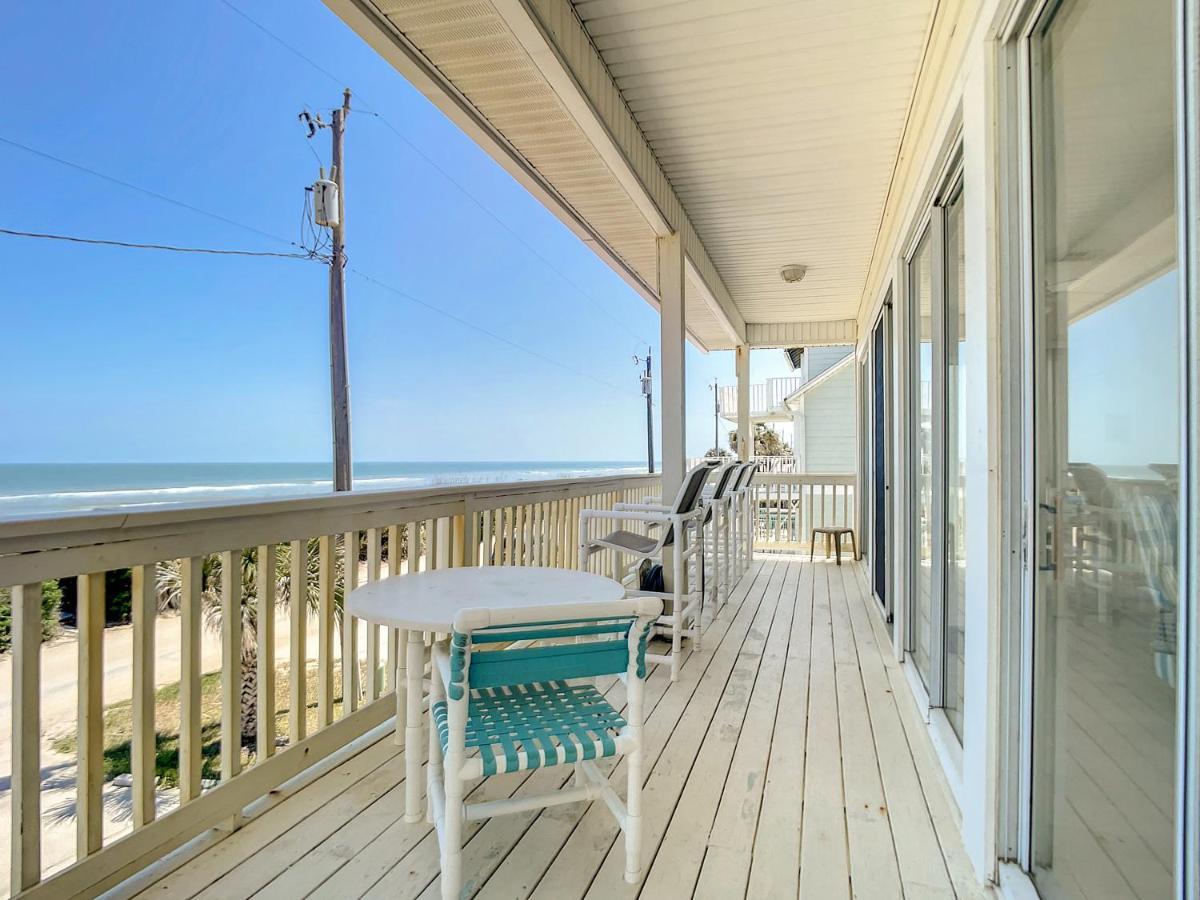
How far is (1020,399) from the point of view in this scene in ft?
4.66

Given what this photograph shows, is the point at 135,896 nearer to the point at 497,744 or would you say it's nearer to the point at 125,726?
the point at 497,744

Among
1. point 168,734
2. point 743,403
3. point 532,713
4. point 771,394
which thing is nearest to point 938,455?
point 532,713

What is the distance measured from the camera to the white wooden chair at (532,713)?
52.0 inches

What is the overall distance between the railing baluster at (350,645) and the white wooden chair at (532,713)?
0.76m

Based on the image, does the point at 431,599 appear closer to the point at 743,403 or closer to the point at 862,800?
the point at 862,800

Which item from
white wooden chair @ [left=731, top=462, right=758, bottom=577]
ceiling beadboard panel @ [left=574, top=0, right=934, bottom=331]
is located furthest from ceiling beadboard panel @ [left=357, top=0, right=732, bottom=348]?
white wooden chair @ [left=731, top=462, right=758, bottom=577]

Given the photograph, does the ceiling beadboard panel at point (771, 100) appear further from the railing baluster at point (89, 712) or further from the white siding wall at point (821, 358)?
the white siding wall at point (821, 358)

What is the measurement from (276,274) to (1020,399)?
27998 mm

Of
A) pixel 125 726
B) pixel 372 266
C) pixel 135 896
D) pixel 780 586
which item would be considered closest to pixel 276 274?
pixel 372 266

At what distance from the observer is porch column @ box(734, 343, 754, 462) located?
703 cm

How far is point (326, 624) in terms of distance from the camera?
2.12 meters

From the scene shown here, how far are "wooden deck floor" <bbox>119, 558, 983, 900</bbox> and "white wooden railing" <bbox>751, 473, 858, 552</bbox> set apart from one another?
4611 millimetres

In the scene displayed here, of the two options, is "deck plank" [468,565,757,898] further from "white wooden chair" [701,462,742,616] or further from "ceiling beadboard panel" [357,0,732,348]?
"ceiling beadboard panel" [357,0,732,348]

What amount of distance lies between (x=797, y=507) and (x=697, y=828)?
628 cm
